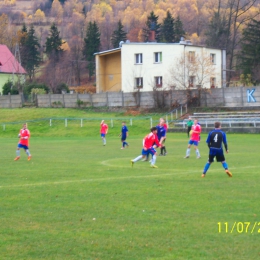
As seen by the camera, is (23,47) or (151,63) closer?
(151,63)

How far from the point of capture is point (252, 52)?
6900 centimetres

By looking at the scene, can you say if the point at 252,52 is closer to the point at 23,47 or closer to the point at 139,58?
the point at 139,58

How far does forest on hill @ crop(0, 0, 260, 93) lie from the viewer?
2876 inches

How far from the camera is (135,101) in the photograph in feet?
192

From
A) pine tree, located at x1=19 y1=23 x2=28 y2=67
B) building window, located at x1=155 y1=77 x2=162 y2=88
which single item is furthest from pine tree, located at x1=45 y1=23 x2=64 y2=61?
building window, located at x1=155 y1=77 x2=162 y2=88

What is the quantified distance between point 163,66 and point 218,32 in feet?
65.1

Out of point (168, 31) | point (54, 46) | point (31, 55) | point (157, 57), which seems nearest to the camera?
point (157, 57)

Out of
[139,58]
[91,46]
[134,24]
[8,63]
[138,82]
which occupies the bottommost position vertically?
[138,82]

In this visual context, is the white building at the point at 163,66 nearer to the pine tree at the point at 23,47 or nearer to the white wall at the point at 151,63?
the white wall at the point at 151,63

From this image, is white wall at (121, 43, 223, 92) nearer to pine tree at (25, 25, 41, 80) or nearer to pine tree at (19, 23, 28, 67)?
pine tree at (25, 25, 41, 80)

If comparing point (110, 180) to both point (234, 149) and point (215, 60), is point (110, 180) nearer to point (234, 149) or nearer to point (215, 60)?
point (234, 149)

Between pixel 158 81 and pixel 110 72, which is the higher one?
pixel 110 72

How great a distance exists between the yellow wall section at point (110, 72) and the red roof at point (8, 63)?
20567 mm

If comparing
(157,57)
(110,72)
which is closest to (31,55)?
(110,72)
